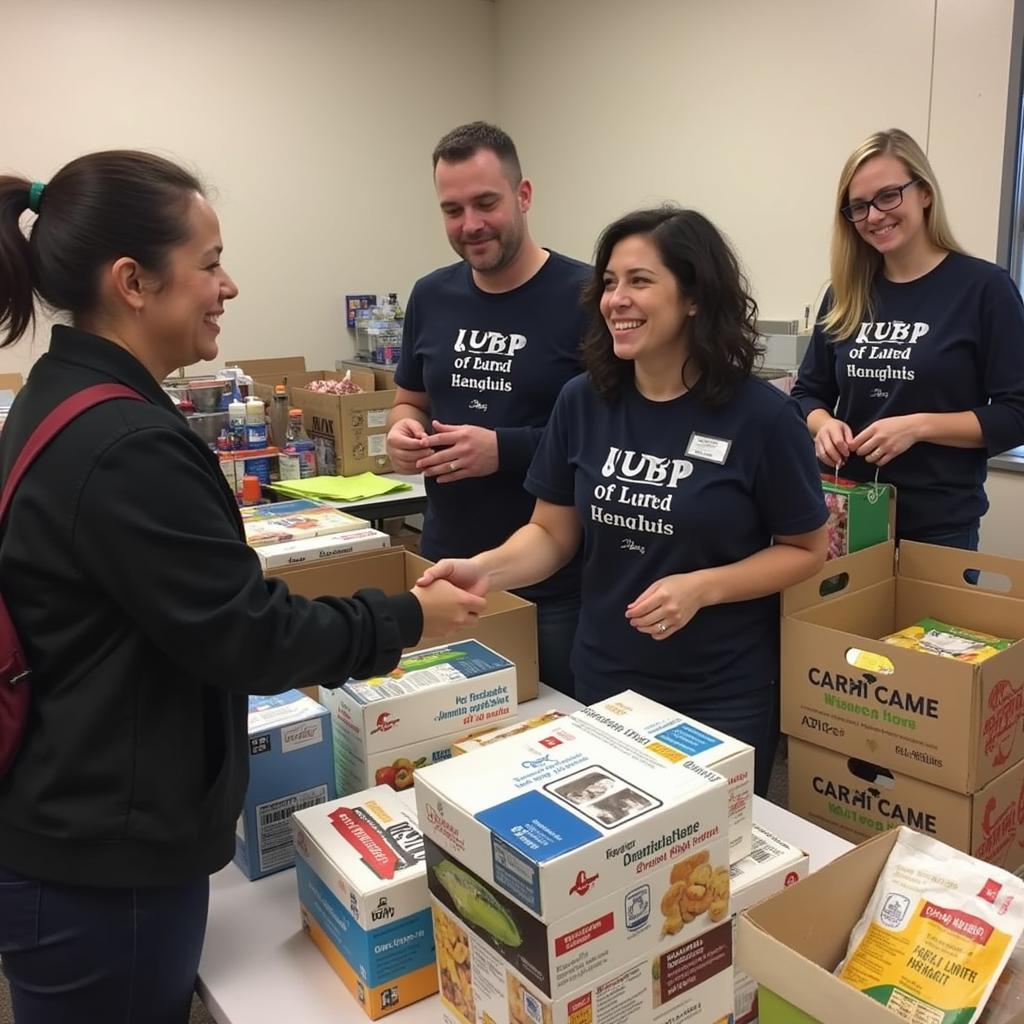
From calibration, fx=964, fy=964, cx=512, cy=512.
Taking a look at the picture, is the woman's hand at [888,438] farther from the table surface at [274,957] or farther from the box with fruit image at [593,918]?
the box with fruit image at [593,918]

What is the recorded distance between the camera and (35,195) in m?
1.09

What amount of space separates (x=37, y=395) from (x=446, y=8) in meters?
5.12

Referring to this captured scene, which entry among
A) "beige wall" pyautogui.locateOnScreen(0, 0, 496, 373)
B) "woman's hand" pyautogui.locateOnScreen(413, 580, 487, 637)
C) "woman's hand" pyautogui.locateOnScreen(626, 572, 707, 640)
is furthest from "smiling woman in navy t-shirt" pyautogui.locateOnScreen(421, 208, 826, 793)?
"beige wall" pyautogui.locateOnScreen(0, 0, 496, 373)

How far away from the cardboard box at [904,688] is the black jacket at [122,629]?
105cm

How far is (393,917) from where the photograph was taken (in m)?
1.05

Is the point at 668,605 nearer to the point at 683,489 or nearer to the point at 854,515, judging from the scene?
the point at 683,489

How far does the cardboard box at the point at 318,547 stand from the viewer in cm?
200

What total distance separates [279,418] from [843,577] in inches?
86.0

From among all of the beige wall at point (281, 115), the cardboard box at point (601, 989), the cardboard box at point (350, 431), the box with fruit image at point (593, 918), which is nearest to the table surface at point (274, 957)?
the cardboard box at point (601, 989)

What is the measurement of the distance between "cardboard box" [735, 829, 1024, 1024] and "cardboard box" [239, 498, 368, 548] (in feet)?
4.46

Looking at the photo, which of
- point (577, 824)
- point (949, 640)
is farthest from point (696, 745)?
point (949, 640)

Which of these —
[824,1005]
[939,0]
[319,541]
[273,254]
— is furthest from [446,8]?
[824,1005]

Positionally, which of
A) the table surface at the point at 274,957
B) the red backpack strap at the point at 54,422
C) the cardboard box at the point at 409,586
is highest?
the red backpack strap at the point at 54,422

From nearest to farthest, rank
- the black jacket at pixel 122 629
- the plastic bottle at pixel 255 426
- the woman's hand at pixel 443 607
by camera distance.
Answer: the black jacket at pixel 122 629
the woman's hand at pixel 443 607
the plastic bottle at pixel 255 426
